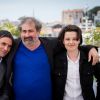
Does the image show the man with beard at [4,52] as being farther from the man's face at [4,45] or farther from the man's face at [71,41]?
the man's face at [71,41]

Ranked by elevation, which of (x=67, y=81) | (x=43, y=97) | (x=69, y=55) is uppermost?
(x=69, y=55)

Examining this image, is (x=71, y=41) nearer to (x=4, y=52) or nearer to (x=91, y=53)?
(x=91, y=53)

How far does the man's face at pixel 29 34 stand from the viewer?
298 cm

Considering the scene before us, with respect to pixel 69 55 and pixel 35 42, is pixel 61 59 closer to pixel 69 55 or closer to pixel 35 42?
pixel 69 55

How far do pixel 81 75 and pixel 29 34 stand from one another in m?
0.61

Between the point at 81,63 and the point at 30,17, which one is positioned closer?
the point at 81,63

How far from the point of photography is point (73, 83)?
Answer: 292 cm

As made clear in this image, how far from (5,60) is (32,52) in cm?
27

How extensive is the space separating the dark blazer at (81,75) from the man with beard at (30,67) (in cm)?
7

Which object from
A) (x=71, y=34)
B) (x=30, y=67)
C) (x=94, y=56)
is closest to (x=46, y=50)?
(x=30, y=67)

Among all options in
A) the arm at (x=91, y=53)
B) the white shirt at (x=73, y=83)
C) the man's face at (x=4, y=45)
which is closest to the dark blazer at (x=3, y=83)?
the man's face at (x=4, y=45)

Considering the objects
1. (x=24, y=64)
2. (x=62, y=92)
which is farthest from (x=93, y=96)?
(x=24, y=64)

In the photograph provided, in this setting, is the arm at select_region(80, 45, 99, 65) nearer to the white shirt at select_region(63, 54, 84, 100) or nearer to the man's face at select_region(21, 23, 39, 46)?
the white shirt at select_region(63, 54, 84, 100)

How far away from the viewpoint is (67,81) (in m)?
2.95
